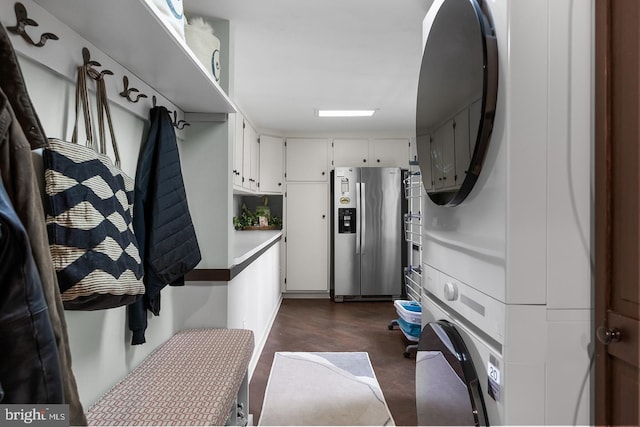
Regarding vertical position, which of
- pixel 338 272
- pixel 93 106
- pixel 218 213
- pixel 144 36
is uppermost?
pixel 144 36

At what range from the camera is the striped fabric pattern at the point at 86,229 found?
35.1 inches

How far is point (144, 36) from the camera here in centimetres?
108

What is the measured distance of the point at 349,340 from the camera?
3.45 m

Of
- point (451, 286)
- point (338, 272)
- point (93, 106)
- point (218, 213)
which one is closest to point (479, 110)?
point (451, 286)

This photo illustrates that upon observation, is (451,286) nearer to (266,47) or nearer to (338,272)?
(266,47)

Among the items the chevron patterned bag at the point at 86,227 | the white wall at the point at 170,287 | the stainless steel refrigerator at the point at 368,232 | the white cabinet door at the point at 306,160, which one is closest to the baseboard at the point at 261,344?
the white wall at the point at 170,287

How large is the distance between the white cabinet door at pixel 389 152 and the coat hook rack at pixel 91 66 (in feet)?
13.9

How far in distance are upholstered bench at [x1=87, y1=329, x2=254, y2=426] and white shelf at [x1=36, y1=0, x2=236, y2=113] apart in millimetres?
1091

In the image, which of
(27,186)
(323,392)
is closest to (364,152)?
(323,392)

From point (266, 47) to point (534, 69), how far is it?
2.04 metres

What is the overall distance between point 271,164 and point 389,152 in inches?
63.3

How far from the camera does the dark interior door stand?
0.69 m

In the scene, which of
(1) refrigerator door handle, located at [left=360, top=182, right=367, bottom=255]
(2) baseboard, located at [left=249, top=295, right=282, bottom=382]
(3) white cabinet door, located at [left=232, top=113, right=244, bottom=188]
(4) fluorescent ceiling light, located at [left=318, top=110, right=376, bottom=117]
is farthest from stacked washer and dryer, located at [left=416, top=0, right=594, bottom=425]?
(1) refrigerator door handle, located at [left=360, top=182, right=367, bottom=255]

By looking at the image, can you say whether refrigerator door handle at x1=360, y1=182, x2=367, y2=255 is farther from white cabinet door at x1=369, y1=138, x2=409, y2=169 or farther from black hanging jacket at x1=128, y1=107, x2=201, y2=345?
black hanging jacket at x1=128, y1=107, x2=201, y2=345
